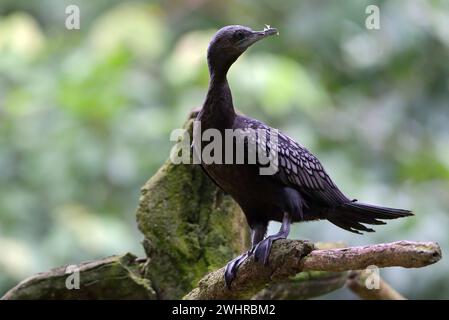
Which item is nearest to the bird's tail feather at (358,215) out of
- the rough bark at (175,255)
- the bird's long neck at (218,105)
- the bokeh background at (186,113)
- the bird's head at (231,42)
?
the rough bark at (175,255)

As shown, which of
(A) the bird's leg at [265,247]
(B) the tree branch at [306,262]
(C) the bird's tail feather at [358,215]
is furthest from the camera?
(C) the bird's tail feather at [358,215]

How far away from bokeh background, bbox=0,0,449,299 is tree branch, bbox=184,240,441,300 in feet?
7.62

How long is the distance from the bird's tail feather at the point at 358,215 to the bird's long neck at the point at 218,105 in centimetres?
70

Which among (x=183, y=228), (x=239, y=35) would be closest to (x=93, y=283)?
(x=183, y=228)

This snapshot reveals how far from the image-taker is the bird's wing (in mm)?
3797

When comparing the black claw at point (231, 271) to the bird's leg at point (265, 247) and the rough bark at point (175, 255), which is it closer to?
the bird's leg at point (265, 247)

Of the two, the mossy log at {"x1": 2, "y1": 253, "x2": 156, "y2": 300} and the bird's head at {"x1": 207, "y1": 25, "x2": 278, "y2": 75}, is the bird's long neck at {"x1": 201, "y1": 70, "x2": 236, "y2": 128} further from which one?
the mossy log at {"x1": 2, "y1": 253, "x2": 156, "y2": 300}

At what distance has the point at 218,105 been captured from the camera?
3766mm

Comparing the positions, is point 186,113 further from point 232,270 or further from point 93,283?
point 232,270

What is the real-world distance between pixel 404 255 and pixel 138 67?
552cm

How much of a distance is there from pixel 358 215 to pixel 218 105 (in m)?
0.88

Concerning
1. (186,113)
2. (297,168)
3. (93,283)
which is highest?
(186,113)

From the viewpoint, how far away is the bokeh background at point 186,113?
6469mm
